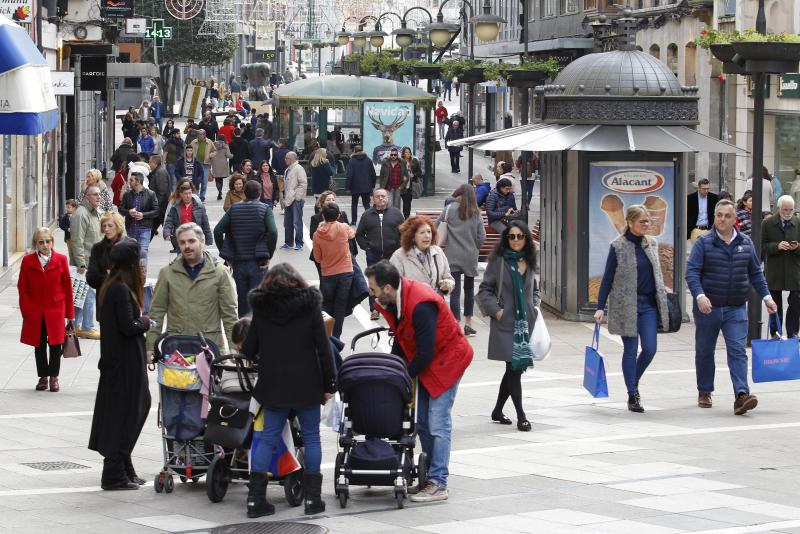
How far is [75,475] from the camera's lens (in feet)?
36.5

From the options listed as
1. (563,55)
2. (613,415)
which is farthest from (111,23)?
(613,415)

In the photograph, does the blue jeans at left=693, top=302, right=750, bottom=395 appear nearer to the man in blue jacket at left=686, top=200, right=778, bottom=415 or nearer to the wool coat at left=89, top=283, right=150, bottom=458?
the man in blue jacket at left=686, top=200, right=778, bottom=415

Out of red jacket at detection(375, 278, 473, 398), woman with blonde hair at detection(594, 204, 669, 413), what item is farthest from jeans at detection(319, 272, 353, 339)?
red jacket at detection(375, 278, 473, 398)

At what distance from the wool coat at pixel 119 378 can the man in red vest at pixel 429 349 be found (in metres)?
1.59

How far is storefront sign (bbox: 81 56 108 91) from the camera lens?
111ft

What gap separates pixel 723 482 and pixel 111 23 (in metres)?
30.9

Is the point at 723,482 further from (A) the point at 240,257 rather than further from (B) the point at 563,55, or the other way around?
(B) the point at 563,55

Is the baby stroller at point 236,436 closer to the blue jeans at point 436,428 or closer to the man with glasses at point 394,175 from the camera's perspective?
the blue jeans at point 436,428

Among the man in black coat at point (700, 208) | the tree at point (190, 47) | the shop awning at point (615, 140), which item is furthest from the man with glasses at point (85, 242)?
the tree at point (190, 47)

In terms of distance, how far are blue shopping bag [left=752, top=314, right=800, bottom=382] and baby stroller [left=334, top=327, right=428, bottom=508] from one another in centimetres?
441

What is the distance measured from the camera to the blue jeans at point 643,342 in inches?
526

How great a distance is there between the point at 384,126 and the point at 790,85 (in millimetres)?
10416

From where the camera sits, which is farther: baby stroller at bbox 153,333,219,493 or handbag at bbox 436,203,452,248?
handbag at bbox 436,203,452,248

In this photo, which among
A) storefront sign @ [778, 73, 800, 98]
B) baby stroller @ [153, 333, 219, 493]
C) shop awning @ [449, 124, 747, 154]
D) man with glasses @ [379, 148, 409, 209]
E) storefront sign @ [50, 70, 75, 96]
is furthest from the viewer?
storefront sign @ [778, 73, 800, 98]
